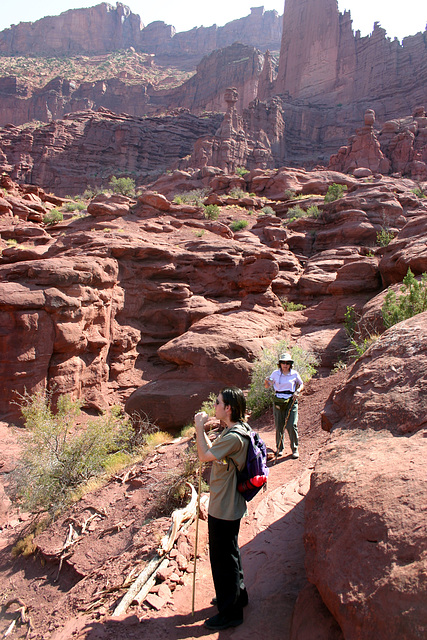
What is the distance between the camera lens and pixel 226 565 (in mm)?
3111

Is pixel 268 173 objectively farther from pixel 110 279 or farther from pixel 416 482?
pixel 416 482

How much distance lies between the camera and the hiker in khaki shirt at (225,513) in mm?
3027

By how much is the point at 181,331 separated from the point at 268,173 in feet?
83.2

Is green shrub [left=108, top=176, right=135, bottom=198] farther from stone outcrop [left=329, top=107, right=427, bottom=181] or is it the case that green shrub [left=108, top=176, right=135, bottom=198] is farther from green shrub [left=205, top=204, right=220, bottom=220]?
stone outcrop [left=329, top=107, right=427, bottom=181]

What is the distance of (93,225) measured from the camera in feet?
60.6

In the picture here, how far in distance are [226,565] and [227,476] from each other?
27.8 inches

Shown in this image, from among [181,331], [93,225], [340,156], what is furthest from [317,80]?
[181,331]

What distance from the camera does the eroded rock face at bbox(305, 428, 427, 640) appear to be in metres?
1.88

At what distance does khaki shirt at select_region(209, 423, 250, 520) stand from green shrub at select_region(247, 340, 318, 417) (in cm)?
548

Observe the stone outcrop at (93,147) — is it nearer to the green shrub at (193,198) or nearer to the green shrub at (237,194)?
the green shrub at (193,198)

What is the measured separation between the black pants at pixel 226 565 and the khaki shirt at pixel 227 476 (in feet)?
0.32

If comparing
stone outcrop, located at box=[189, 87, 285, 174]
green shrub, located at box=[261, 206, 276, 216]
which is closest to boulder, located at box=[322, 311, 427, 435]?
green shrub, located at box=[261, 206, 276, 216]

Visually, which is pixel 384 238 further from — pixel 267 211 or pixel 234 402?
pixel 234 402

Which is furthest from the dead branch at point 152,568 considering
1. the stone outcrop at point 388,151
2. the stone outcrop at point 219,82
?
the stone outcrop at point 219,82
